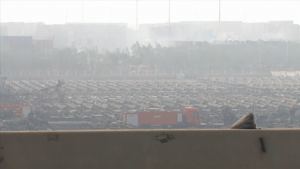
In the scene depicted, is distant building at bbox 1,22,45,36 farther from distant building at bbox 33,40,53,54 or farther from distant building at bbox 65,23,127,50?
distant building at bbox 33,40,53,54

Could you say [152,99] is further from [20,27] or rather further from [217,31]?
[217,31]

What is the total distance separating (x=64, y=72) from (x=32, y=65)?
1.41 m

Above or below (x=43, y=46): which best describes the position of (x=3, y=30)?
above

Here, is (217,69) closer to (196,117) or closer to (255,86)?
(255,86)

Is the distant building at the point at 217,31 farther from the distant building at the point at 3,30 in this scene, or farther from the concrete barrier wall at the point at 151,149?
the concrete barrier wall at the point at 151,149

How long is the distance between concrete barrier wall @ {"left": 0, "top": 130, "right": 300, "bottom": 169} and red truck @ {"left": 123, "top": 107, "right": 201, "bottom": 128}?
10478 millimetres

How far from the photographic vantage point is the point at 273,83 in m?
28.0

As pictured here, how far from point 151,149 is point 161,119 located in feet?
37.4

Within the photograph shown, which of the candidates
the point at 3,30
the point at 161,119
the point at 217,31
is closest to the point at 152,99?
the point at 161,119

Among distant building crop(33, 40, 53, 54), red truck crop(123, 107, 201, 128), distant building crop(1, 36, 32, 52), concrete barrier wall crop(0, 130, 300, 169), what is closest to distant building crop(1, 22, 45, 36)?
distant building crop(1, 36, 32, 52)

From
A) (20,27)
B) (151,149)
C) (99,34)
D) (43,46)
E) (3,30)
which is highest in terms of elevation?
(20,27)

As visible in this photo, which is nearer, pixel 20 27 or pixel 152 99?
pixel 152 99

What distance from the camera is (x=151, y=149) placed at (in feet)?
14.7

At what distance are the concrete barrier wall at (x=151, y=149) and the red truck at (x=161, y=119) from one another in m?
10.5
